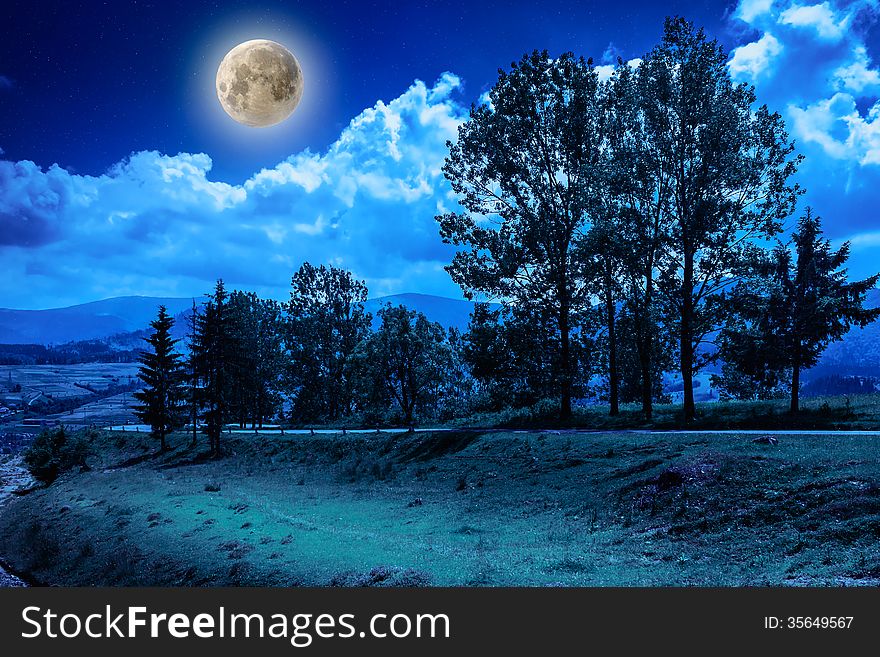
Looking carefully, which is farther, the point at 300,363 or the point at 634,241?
the point at 300,363

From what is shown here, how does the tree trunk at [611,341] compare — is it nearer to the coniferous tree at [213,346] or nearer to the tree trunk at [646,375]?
the tree trunk at [646,375]

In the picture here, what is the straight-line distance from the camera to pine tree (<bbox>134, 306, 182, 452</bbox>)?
50.6 meters

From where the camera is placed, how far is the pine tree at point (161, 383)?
50562 mm

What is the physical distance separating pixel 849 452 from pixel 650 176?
16.6 m

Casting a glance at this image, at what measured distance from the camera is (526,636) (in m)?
7.42

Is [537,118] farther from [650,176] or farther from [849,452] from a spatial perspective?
[849,452]

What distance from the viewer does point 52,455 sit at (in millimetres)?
44500

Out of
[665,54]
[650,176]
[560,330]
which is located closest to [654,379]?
[560,330]

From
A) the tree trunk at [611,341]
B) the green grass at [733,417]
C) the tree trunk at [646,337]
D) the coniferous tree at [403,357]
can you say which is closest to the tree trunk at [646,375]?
the tree trunk at [646,337]

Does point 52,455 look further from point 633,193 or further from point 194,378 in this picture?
point 633,193

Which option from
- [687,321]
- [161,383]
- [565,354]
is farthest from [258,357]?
[687,321]

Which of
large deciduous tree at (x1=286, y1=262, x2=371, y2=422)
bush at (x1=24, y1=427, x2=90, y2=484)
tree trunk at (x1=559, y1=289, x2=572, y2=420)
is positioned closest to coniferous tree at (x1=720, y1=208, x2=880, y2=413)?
tree trunk at (x1=559, y1=289, x2=572, y2=420)

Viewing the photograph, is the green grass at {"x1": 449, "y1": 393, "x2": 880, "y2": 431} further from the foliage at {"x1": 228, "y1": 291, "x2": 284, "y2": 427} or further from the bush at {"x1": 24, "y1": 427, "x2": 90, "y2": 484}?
the bush at {"x1": 24, "y1": 427, "x2": 90, "y2": 484}

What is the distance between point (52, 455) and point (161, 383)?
10.8 m
